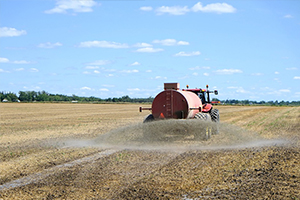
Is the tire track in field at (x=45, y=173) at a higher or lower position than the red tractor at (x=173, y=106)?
lower

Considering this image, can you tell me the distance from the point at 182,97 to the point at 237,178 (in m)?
7.15

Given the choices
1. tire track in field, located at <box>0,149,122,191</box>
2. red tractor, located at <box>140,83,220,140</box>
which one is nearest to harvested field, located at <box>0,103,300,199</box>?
tire track in field, located at <box>0,149,122,191</box>

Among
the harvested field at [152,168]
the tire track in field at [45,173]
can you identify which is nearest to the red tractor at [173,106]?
the harvested field at [152,168]

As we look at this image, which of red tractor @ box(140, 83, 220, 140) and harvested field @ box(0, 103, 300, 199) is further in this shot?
red tractor @ box(140, 83, 220, 140)

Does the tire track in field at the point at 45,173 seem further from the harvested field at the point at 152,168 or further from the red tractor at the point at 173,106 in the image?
the red tractor at the point at 173,106

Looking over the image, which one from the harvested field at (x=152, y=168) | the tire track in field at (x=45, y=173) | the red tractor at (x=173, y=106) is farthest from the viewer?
the red tractor at (x=173, y=106)

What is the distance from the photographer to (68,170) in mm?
9852

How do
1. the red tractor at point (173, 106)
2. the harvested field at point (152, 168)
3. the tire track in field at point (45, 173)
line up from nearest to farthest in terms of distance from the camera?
the harvested field at point (152, 168)
the tire track in field at point (45, 173)
the red tractor at point (173, 106)

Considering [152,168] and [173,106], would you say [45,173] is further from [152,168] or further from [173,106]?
[173,106]

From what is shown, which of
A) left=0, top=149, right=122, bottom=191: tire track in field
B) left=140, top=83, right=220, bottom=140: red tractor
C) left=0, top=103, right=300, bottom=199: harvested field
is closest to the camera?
left=0, top=103, right=300, bottom=199: harvested field

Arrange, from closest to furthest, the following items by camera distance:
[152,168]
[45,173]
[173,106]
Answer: [45,173]
[152,168]
[173,106]

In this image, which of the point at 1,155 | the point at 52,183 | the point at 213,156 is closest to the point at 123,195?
the point at 52,183

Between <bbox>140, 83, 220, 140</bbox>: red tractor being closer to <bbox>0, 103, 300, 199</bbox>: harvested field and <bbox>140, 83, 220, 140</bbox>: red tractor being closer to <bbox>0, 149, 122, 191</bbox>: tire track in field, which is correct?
<bbox>0, 103, 300, 199</bbox>: harvested field

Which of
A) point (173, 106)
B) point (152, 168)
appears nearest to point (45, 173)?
point (152, 168)
